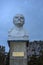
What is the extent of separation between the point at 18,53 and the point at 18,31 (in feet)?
4.50

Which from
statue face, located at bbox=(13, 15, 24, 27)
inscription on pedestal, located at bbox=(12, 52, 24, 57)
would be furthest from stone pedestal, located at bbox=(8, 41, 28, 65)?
statue face, located at bbox=(13, 15, 24, 27)

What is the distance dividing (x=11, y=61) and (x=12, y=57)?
0.83ft

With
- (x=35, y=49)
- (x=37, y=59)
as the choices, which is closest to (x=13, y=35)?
(x=37, y=59)

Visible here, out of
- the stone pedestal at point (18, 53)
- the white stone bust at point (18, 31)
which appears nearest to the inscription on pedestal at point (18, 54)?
the stone pedestal at point (18, 53)

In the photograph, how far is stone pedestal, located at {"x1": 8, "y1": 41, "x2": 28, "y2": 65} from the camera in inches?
776

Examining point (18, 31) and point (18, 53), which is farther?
A: point (18, 31)

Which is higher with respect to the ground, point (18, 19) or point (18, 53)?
point (18, 19)

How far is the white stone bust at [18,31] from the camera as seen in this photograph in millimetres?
19844

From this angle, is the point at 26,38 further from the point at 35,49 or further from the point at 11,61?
the point at 35,49

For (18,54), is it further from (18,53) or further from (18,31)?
(18,31)

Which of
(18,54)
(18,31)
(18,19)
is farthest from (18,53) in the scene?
(18,19)

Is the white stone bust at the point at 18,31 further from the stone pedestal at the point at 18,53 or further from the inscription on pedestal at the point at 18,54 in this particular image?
the inscription on pedestal at the point at 18,54

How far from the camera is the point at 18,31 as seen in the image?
787 inches

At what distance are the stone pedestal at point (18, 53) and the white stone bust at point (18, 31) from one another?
325 mm
